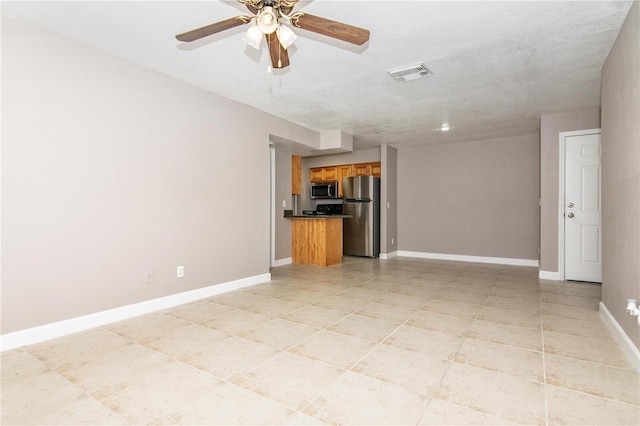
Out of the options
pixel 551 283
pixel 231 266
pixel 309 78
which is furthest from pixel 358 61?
pixel 551 283

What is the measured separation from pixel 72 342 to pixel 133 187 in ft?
4.55

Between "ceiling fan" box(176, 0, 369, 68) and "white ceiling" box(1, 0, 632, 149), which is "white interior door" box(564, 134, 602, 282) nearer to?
"white ceiling" box(1, 0, 632, 149)

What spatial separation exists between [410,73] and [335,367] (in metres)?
2.83

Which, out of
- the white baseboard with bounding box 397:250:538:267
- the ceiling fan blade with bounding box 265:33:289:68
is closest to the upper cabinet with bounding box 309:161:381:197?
the white baseboard with bounding box 397:250:538:267

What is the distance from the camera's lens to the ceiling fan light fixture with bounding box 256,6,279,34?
6.05 ft

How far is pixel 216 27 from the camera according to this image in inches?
80.2

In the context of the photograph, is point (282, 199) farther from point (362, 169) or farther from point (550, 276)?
point (550, 276)

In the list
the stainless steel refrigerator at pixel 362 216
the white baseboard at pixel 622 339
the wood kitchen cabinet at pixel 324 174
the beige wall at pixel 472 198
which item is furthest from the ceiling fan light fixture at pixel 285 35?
the wood kitchen cabinet at pixel 324 174

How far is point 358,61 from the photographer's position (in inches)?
122

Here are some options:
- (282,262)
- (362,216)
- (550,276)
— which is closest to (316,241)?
(282,262)

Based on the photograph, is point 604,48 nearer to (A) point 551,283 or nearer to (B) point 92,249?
(A) point 551,283

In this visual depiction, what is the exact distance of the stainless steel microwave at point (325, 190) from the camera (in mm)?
7684

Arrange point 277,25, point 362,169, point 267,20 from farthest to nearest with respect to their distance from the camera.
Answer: point 362,169 < point 277,25 < point 267,20

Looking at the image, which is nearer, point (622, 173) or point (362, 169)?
point (622, 173)
